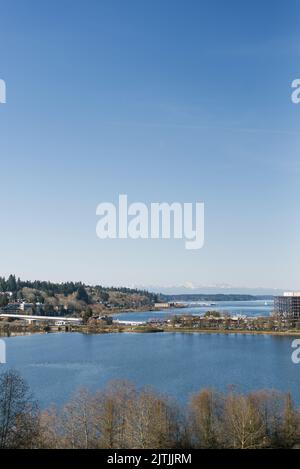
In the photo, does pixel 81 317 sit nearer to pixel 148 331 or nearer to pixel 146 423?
pixel 148 331

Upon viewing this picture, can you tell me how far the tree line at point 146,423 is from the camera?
328cm

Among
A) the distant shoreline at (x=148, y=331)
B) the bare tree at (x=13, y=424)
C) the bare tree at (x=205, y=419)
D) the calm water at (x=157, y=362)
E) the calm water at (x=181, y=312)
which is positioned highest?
the bare tree at (x=13, y=424)

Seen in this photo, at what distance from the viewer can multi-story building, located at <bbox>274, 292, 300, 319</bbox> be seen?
61.0 feet

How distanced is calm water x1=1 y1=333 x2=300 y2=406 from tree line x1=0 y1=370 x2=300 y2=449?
5.38ft

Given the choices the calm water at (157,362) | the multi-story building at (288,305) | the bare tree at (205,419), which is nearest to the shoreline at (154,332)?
A: the calm water at (157,362)

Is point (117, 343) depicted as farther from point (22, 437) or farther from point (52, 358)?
point (22, 437)

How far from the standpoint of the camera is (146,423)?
346cm

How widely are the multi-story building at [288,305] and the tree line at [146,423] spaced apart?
14788 mm

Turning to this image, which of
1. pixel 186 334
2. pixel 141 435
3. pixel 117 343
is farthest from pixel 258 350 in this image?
pixel 141 435

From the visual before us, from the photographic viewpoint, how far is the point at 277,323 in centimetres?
1656

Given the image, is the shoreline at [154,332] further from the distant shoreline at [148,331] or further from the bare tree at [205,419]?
the bare tree at [205,419]

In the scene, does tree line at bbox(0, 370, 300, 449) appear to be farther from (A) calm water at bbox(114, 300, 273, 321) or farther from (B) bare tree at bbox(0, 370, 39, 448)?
(A) calm water at bbox(114, 300, 273, 321)

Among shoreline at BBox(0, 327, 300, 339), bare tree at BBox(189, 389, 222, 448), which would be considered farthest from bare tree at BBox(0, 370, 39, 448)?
shoreline at BBox(0, 327, 300, 339)

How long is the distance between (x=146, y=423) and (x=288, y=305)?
16275mm
